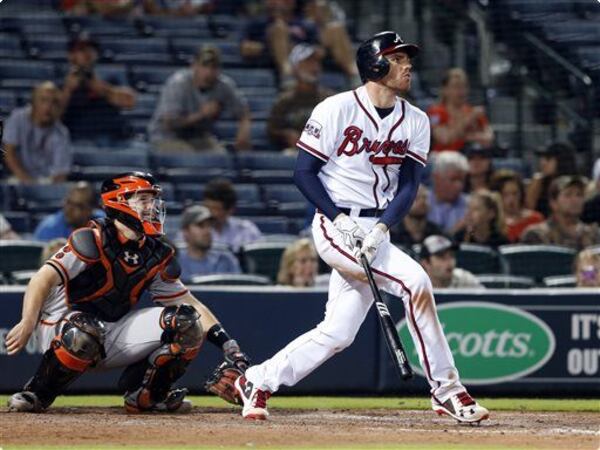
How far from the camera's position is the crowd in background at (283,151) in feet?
29.9

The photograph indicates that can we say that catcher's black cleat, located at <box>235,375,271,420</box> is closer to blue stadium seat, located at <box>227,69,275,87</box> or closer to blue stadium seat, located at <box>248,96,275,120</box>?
blue stadium seat, located at <box>248,96,275,120</box>

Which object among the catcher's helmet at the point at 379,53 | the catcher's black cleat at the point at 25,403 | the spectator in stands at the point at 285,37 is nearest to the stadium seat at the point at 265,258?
the catcher's black cleat at the point at 25,403

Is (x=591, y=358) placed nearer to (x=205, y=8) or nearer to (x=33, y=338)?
(x=33, y=338)

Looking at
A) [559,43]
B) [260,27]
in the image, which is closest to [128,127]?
[260,27]

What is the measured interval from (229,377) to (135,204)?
92 cm

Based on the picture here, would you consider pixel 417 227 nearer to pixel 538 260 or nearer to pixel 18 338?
pixel 538 260

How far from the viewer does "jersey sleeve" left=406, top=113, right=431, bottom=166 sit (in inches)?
246

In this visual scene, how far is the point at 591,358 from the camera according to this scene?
26.3 feet

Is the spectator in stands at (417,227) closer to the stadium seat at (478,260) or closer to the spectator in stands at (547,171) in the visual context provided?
the stadium seat at (478,260)

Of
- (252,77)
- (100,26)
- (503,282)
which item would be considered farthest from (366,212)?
(100,26)

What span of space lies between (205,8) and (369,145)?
7.81 m

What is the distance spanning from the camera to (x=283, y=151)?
458 inches

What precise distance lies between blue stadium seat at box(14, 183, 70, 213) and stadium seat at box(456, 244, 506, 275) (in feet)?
10.0

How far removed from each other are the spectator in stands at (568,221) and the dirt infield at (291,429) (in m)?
3.30
